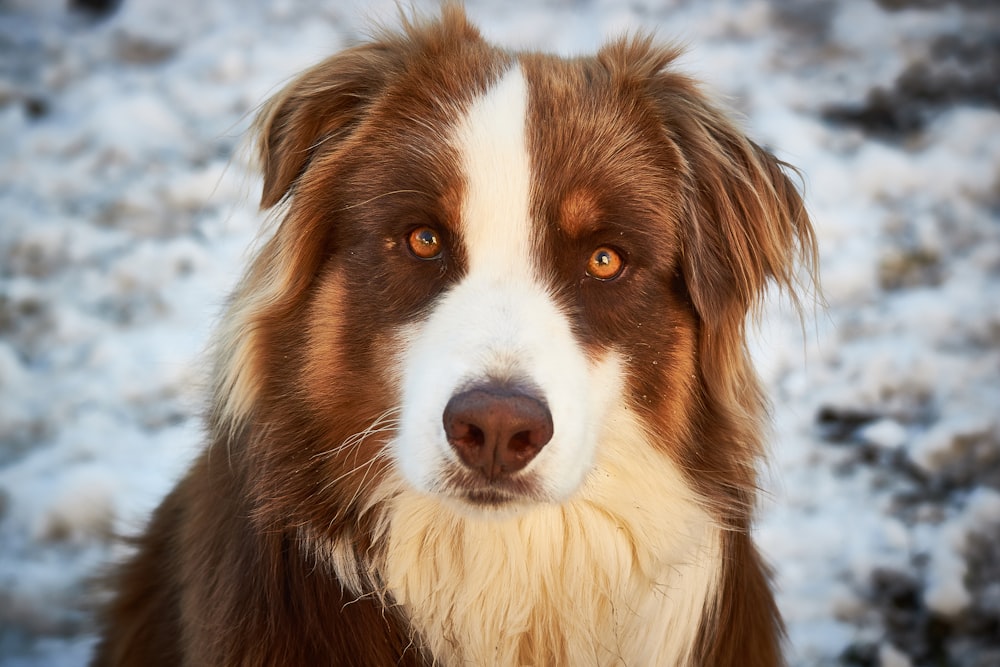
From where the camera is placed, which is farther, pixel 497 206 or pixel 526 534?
pixel 526 534

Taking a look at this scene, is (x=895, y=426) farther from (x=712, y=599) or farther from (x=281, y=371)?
(x=281, y=371)

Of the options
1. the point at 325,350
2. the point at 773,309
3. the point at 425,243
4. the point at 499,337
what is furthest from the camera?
the point at 773,309

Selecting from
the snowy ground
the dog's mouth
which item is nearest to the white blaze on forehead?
the dog's mouth

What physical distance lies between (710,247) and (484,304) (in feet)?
2.38

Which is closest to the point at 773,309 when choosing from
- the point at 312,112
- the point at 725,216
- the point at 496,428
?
the point at 725,216

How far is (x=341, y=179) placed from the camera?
281cm

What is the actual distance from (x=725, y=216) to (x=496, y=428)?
1.00 metres

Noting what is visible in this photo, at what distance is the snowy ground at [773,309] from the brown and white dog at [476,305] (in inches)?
21.5

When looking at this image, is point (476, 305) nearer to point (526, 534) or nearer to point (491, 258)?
point (491, 258)

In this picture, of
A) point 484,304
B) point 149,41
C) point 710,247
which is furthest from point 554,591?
point 149,41

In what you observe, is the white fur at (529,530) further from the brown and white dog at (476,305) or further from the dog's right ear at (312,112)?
the dog's right ear at (312,112)

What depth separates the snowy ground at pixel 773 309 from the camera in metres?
4.03

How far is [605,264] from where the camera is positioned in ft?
8.87

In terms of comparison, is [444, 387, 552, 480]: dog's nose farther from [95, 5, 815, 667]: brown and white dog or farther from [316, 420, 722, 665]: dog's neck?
[316, 420, 722, 665]: dog's neck
